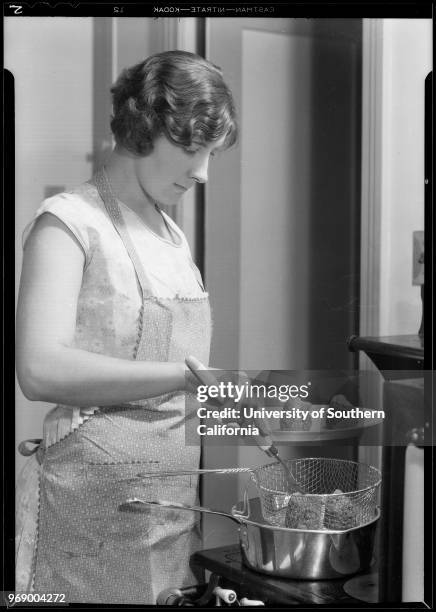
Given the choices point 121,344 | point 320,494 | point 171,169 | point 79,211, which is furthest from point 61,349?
point 320,494

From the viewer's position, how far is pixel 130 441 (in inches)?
39.9

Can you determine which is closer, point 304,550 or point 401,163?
point 304,550

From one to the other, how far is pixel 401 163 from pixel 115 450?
0.56 meters

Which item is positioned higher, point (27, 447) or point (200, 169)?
point (200, 169)

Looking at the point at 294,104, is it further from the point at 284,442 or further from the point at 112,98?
the point at 284,442

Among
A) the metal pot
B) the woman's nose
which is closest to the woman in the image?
the woman's nose

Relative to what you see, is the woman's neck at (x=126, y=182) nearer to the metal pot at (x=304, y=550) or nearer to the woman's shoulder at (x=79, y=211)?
the woman's shoulder at (x=79, y=211)

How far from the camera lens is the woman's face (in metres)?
1.02

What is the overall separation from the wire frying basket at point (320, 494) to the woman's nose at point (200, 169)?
41 cm

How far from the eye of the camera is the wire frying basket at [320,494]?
0.97m

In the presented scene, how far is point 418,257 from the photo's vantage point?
107cm

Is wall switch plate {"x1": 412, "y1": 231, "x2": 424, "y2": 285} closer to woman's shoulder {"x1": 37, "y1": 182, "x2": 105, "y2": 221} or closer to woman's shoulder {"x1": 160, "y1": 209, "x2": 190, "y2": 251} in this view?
woman's shoulder {"x1": 160, "y1": 209, "x2": 190, "y2": 251}

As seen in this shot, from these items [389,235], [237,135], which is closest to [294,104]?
[237,135]

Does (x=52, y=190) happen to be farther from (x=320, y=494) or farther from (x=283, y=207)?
(x=320, y=494)
